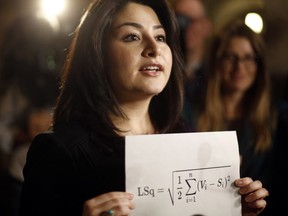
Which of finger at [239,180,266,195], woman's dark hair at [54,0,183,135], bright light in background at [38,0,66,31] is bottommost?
finger at [239,180,266,195]

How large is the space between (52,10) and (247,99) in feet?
2.42

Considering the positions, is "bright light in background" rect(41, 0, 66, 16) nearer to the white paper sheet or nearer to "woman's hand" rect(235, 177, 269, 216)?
the white paper sheet

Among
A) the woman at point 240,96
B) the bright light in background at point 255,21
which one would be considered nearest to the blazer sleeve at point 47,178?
the woman at point 240,96

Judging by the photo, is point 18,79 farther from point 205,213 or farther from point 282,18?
point 282,18

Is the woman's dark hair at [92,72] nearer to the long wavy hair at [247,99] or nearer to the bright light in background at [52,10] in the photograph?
the bright light in background at [52,10]

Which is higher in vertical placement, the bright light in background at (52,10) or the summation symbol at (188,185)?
the bright light in background at (52,10)

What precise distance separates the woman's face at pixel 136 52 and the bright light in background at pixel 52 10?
333 mm

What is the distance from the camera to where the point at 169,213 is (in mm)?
745

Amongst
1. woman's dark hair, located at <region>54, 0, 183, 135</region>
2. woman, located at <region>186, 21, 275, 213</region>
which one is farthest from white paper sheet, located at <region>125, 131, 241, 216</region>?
woman, located at <region>186, 21, 275, 213</region>

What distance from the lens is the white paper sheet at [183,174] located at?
71 cm

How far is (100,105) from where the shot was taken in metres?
0.81

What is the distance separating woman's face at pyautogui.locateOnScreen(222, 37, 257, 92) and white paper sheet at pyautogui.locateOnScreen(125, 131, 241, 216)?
55cm

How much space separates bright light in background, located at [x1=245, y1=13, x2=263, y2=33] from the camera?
67.3 inches

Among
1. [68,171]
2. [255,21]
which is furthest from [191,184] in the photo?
[255,21]
